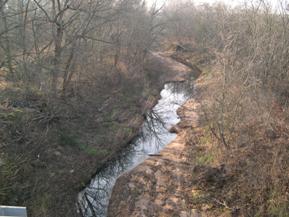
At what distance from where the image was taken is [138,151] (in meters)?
11.4

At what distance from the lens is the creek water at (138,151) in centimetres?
828

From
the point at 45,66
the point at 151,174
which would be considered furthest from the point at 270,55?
the point at 45,66

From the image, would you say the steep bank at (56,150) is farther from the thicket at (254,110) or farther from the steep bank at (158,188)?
the thicket at (254,110)

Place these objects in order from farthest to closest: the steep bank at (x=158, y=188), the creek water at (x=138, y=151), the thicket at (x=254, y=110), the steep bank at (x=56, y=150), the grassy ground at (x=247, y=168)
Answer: the creek water at (x=138, y=151), the steep bank at (x=158, y=188), the steep bank at (x=56, y=150), the thicket at (x=254, y=110), the grassy ground at (x=247, y=168)

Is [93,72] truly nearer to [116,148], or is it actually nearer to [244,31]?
[116,148]

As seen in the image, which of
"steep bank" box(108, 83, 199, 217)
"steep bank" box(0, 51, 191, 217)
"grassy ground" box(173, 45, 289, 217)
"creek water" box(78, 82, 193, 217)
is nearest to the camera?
"grassy ground" box(173, 45, 289, 217)

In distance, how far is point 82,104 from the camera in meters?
12.9

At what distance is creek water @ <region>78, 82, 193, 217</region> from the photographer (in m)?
8.28

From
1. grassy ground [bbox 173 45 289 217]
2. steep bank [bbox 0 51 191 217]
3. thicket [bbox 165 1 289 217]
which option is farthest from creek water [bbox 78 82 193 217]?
thicket [bbox 165 1 289 217]

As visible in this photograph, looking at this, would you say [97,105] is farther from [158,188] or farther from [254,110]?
[254,110]

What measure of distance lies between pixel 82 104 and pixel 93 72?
270 centimetres

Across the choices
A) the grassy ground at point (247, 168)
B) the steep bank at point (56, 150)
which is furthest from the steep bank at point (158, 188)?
the steep bank at point (56, 150)

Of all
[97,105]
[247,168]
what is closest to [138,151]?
[97,105]

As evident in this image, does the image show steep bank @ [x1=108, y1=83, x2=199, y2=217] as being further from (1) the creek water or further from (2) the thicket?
(2) the thicket
